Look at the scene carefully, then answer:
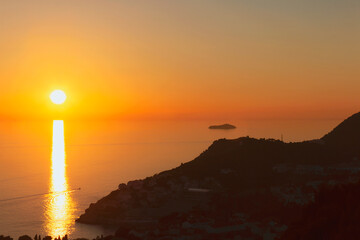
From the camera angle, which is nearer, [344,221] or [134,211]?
[344,221]

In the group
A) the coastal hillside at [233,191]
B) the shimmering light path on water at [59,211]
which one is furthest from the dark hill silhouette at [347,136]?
the shimmering light path on water at [59,211]

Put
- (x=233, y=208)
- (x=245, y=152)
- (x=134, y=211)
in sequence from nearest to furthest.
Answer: (x=233, y=208), (x=134, y=211), (x=245, y=152)

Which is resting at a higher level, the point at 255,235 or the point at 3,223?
the point at 3,223

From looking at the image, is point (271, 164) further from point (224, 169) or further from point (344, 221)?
point (344, 221)

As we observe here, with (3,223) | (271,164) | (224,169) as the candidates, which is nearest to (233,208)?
(224,169)

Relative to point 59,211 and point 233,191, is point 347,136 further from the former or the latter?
point 59,211

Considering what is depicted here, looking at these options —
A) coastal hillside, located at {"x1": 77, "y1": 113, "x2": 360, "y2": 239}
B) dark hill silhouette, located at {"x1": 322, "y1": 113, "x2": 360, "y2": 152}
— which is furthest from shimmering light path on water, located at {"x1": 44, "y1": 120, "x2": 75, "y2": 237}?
dark hill silhouette, located at {"x1": 322, "y1": 113, "x2": 360, "y2": 152}

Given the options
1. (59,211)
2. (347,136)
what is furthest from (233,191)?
(347,136)

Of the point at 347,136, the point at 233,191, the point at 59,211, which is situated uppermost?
the point at 347,136
